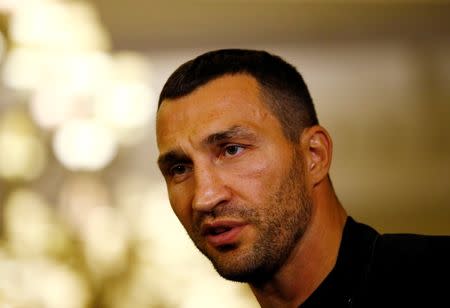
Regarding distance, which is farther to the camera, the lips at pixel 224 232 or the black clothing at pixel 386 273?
the lips at pixel 224 232

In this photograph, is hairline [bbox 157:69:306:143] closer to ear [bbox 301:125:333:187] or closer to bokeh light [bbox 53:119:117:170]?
ear [bbox 301:125:333:187]

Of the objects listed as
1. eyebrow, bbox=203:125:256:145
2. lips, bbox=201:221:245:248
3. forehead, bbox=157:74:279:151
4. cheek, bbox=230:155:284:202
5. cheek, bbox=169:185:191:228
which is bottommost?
lips, bbox=201:221:245:248

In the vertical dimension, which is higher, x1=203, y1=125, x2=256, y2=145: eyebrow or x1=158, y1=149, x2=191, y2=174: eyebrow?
x1=203, y1=125, x2=256, y2=145: eyebrow

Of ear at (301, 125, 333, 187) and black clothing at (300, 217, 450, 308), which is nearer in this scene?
black clothing at (300, 217, 450, 308)

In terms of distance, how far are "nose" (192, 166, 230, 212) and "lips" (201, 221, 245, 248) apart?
0.04m

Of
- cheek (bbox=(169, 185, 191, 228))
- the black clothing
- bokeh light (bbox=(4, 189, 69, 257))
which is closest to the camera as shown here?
the black clothing

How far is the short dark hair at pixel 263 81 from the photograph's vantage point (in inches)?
54.6

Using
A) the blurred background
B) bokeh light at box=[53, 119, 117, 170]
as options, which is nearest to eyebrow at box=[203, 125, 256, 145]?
the blurred background

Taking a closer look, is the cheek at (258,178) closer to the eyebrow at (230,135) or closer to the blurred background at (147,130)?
the eyebrow at (230,135)

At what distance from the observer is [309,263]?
1.34 meters

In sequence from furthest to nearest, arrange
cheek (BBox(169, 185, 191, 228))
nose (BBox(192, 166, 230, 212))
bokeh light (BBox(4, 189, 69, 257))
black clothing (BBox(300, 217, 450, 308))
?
bokeh light (BBox(4, 189, 69, 257)), cheek (BBox(169, 185, 191, 228)), nose (BBox(192, 166, 230, 212)), black clothing (BBox(300, 217, 450, 308))

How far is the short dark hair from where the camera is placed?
1.39 m

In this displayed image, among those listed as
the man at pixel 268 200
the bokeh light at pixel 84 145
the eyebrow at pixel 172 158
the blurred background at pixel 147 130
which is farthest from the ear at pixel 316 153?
the bokeh light at pixel 84 145

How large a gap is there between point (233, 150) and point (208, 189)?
11 centimetres
